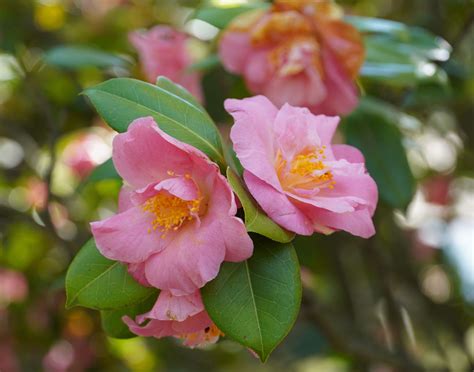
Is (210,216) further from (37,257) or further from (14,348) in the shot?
(14,348)

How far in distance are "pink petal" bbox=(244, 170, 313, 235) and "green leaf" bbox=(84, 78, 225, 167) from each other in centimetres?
6

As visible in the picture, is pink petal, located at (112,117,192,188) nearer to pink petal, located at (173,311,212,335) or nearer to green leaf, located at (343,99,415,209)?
pink petal, located at (173,311,212,335)

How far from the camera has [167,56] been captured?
4.65ft

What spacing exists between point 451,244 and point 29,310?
4.25ft

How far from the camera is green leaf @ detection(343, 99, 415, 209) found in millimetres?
1289

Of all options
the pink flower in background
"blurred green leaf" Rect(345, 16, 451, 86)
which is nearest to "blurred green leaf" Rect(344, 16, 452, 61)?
"blurred green leaf" Rect(345, 16, 451, 86)

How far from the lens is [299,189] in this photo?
809mm

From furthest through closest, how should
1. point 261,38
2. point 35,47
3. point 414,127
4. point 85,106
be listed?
point 35,47 → point 85,106 → point 414,127 → point 261,38

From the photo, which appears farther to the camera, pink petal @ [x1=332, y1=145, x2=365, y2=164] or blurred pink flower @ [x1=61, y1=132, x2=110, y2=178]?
blurred pink flower @ [x1=61, y1=132, x2=110, y2=178]

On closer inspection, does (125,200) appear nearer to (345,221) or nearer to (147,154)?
(147,154)

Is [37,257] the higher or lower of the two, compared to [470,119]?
lower

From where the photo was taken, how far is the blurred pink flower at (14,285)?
2.25 metres

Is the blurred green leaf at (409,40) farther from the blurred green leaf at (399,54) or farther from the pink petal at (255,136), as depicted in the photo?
the pink petal at (255,136)

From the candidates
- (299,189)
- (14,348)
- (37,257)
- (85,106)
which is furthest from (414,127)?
(14,348)
